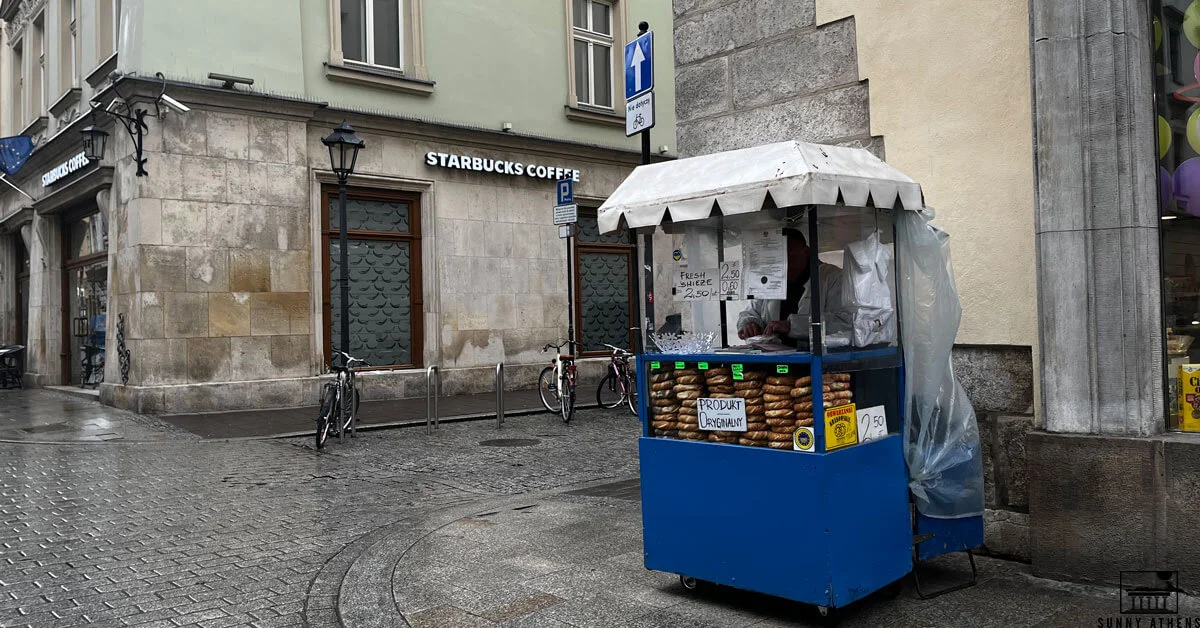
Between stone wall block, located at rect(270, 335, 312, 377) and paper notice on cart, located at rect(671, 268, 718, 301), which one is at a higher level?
paper notice on cart, located at rect(671, 268, 718, 301)

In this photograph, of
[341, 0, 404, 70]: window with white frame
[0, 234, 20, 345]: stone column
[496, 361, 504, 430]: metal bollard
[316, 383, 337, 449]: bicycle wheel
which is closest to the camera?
[316, 383, 337, 449]: bicycle wheel

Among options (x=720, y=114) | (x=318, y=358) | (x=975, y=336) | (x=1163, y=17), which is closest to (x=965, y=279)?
(x=975, y=336)

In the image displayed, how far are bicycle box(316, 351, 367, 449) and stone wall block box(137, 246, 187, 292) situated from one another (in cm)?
403

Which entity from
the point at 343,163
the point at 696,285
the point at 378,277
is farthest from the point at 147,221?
the point at 696,285

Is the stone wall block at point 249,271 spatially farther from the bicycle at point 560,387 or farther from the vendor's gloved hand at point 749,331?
the vendor's gloved hand at point 749,331

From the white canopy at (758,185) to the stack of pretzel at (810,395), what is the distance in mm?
823

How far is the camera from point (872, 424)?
183 inches

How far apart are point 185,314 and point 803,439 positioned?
12.3 m

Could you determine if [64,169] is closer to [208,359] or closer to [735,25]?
[208,359]

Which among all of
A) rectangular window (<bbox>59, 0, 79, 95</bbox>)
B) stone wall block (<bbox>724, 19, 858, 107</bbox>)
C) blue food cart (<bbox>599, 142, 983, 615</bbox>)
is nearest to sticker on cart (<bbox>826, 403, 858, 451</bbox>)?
blue food cart (<bbox>599, 142, 983, 615</bbox>)

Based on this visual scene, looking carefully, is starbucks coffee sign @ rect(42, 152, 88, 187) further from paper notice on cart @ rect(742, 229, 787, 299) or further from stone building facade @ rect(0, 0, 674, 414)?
paper notice on cart @ rect(742, 229, 787, 299)

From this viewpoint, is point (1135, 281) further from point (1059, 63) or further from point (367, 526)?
point (367, 526)

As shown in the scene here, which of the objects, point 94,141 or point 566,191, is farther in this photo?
point 94,141

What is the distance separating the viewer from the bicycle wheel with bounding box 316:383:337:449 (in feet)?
34.9
